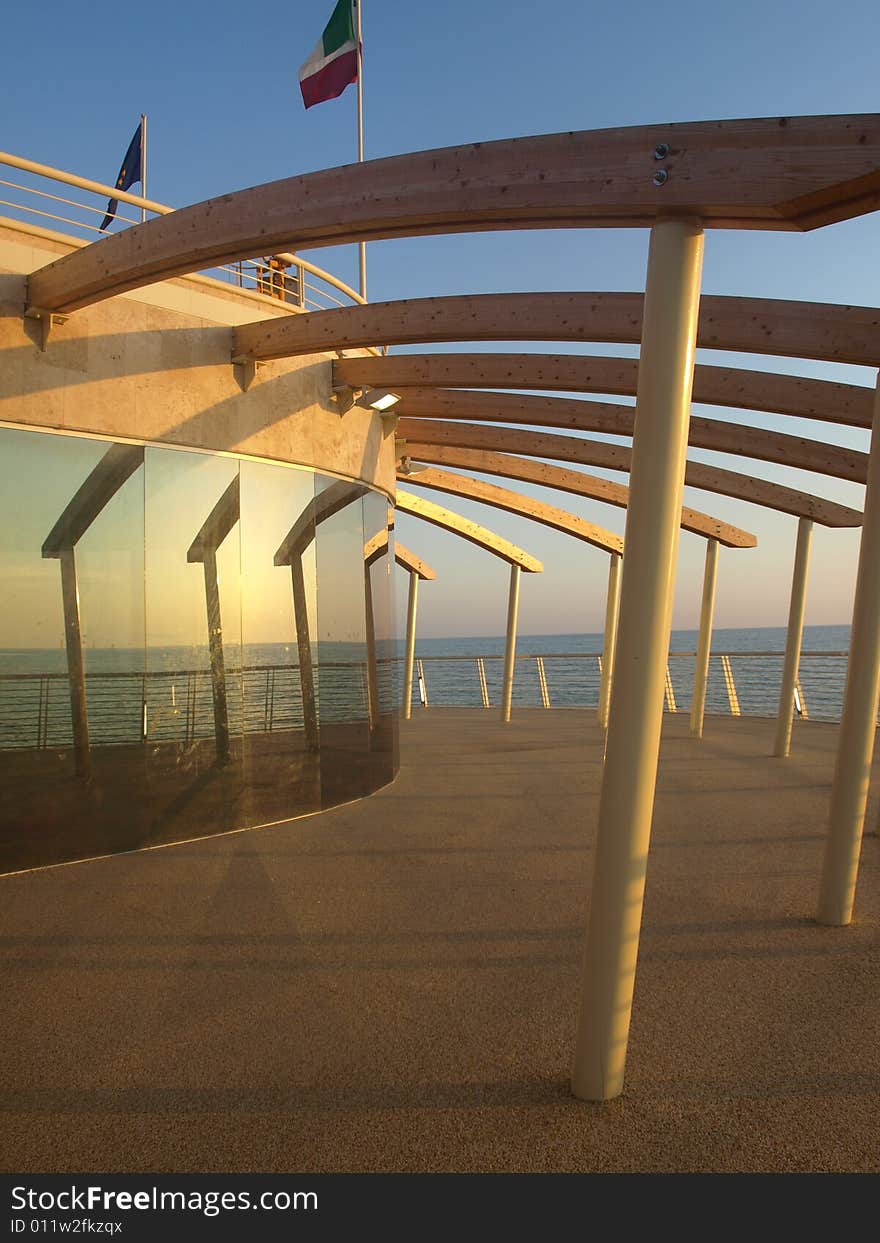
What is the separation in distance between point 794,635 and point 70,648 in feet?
28.0

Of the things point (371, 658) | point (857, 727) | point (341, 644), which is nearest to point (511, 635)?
point (371, 658)

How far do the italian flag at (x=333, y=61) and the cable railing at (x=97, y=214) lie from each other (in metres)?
1.79

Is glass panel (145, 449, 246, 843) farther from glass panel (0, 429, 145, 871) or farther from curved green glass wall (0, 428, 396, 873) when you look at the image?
glass panel (0, 429, 145, 871)

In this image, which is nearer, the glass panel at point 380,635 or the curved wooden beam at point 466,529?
the glass panel at point 380,635

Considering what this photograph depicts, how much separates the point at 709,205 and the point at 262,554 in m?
5.43

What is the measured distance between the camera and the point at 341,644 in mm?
9031

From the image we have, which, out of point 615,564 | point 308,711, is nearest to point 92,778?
point 308,711

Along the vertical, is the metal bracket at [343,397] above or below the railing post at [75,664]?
above

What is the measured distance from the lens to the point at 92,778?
22.5ft

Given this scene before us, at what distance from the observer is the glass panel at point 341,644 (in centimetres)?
868

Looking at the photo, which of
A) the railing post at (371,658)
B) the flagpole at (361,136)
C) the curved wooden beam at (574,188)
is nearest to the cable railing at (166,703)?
the railing post at (371,658)

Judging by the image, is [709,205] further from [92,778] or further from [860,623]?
[92,778]

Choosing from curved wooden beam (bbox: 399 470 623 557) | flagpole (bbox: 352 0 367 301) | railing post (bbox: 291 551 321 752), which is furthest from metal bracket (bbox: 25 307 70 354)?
curved wooden beam (bbox: 399 470 623 557)

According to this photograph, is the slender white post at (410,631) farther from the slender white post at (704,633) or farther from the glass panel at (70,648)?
the glass panel at (70,648)
